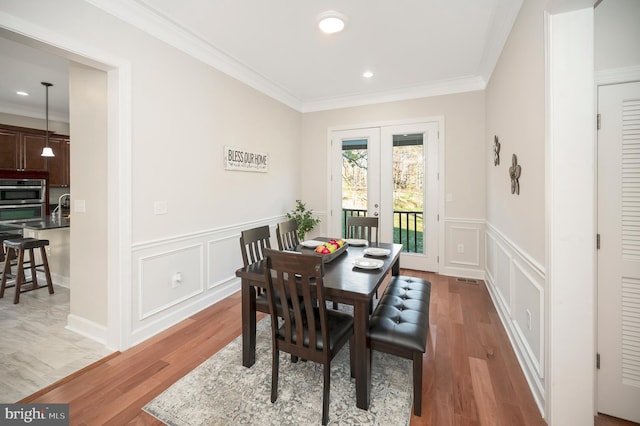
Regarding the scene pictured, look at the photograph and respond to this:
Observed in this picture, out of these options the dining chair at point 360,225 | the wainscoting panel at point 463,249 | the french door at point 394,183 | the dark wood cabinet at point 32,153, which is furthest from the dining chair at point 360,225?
the dark wood cabinet at point 32,153

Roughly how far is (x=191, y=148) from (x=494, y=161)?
344 centimetres

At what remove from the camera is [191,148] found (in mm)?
2910

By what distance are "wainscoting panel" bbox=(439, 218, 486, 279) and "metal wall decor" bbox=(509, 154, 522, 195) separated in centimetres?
180

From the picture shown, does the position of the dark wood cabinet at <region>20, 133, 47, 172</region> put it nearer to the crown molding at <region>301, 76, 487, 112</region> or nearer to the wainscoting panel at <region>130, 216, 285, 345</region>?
the wainscoting panel at <region>130, 216, 285, 345</region>

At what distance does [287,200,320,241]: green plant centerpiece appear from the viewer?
15.8 ft

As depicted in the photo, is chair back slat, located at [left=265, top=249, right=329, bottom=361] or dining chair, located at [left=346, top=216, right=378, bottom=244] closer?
chair back slat, located at [left=265, top=249, right=329, bottom=361]

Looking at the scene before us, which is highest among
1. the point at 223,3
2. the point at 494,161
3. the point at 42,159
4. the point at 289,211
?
the point at 223,3

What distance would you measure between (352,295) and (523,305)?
1480 mm

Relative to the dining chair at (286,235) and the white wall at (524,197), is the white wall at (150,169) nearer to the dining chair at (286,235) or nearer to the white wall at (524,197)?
the dining chair at (286,235)

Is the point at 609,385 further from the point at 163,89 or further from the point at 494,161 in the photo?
the point at 163,89

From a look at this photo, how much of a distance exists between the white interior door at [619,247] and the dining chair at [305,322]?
1508 millimetres

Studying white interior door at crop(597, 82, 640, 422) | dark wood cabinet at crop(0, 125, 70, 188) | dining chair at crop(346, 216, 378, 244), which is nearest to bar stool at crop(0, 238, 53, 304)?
dark wood cabinet at crop(0, 125, 70, 188)

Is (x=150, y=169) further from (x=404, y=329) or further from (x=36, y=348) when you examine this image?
(x=404, y=329)

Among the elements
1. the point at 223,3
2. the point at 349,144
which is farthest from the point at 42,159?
the point at 349,144
